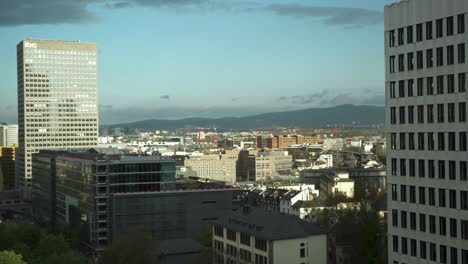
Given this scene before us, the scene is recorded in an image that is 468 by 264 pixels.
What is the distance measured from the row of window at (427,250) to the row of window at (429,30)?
9003 millimetres

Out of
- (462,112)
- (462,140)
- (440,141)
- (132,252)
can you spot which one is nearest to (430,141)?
(440,141)

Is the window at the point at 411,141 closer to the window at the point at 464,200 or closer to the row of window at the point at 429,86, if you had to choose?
the row of window at the point at 429,86

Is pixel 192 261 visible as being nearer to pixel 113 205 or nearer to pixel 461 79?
pixel 113 205

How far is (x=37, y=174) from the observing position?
11912 centimetres

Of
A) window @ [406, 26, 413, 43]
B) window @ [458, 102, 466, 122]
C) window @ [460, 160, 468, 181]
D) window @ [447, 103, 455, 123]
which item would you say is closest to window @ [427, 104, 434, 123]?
window @ [447, 103, 455, 123]

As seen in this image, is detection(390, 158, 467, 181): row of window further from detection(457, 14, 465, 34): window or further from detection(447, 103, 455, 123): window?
detection(457, 14, 465, 34): window

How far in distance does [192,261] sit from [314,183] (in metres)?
75.3

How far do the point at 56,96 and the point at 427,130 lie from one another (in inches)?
5394

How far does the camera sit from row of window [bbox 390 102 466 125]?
28.7 metres

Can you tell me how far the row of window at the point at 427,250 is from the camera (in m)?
28.9

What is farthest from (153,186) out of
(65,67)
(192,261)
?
(65,67)

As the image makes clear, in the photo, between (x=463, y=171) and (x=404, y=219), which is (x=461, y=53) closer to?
(x=463, y=171)

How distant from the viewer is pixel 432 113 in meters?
30.1

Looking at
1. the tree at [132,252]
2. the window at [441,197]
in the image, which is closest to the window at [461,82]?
the window at [441,197]
